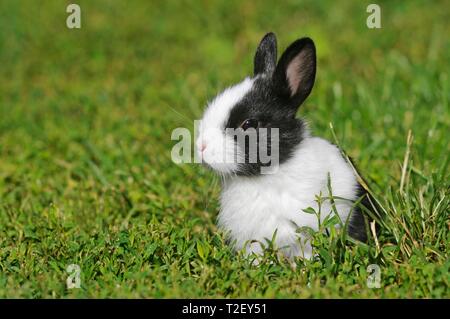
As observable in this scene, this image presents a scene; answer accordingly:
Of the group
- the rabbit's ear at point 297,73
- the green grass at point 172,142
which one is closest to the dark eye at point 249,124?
the rabbit's ear at point 297,73

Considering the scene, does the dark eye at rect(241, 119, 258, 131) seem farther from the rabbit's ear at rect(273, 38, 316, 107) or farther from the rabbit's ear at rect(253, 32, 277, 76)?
the rabbit's ear at rect(253, 32, 277, 76)

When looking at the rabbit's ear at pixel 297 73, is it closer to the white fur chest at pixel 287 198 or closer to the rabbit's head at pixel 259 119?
the rabbit's head at pixel 259 119

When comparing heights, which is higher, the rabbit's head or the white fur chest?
the rabbit's head

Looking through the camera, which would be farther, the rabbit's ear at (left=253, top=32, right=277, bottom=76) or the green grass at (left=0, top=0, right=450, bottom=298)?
the rabbit's ear at (left=253, top=32, right=277, bottom=76)

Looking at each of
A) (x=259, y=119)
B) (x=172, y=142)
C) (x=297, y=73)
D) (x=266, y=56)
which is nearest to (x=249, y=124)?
(x=259, y=119)

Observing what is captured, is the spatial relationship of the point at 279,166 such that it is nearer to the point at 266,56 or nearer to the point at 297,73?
the point at 297,73

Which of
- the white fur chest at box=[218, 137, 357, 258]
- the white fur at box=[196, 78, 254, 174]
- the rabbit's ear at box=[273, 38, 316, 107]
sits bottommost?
the white fur chest at box=[218, 137, 357, 258]

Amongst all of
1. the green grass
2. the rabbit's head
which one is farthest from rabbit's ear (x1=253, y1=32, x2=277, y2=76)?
the green grass
